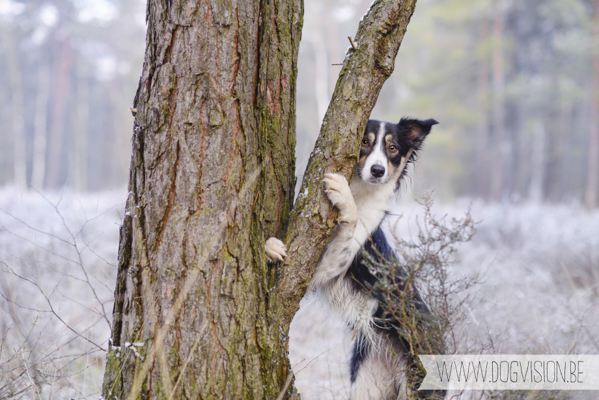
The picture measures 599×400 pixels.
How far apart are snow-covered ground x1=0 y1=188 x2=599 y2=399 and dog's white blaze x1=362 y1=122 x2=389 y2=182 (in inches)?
17.5

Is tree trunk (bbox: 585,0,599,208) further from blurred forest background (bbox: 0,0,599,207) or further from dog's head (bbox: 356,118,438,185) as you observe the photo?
dog's head (bbox: 356,118,438,185)

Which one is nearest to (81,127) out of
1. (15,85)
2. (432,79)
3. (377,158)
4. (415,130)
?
(15,85)

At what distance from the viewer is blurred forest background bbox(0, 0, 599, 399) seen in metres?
6.18

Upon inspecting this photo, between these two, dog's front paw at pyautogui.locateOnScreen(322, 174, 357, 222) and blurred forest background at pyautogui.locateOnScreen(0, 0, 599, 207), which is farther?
blurred forest background at pyautogui.locateOnScreen(0, 0, 599, 207)

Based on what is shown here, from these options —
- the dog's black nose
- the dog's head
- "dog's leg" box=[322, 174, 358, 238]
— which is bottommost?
"dog's leg" box=[322, 174, 358, 238]

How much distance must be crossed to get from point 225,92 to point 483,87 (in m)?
19.9

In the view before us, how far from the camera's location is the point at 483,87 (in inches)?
762

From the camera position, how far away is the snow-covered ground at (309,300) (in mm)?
2906

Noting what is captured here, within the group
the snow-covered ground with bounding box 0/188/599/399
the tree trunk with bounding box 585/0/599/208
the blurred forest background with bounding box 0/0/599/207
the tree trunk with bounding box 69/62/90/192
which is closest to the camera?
the snow-covered ground with bounding box 0/188/599/399

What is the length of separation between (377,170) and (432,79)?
17.6 metres

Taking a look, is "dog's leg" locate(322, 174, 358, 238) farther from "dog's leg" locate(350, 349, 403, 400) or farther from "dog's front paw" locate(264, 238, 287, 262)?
"dog's leg" locate(350, 349, 403, 400)

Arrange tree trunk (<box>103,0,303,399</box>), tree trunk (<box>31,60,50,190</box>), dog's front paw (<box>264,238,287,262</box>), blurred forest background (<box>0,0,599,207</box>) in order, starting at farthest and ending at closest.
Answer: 1. tree trunk (<box>31,60,50,190</box>)
2. blurred forest background (<box>0,0,599,207</box>)
3. dog's front paw (<box>264,238,287,262</box>)
4. tree trunk (<box>103,0,303,399</box>)

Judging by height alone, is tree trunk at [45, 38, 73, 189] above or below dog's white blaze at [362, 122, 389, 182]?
above

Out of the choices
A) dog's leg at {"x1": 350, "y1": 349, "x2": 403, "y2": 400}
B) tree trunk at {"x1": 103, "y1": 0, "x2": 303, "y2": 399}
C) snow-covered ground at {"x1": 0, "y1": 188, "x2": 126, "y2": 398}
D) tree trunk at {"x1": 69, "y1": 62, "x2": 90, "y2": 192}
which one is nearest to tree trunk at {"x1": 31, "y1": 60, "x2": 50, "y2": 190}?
tree trunk at {"x1": 69, "y1": 62, "x2": 90, "y2": 192}
